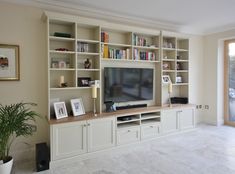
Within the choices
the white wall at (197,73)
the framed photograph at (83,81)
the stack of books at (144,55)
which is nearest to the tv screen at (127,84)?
the stack of books at (144,55)

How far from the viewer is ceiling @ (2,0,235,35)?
3.15m

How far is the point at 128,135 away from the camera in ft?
11.5

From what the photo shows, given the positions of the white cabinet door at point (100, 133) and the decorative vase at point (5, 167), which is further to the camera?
the white cabinet door at point (100, 133)

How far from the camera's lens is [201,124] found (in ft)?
17.1

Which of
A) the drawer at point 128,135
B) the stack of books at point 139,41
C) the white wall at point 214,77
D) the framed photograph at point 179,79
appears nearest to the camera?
the drawer at point 128,135

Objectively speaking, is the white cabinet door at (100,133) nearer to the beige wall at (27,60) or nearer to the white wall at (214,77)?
the beige wall at (27,60)

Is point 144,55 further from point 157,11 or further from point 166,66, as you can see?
point 157,11

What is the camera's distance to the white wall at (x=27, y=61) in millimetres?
2891

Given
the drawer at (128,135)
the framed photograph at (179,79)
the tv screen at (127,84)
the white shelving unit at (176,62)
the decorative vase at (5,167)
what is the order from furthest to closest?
1. the framed photograph at (179,79)
2. the white shelving unit at (176,62)
3. the tv screen at (127,84)
4. the drawer at (128,135)
5. the decorative vase at (5,167)

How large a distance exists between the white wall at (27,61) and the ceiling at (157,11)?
224mm

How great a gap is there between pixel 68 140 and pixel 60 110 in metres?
0.52

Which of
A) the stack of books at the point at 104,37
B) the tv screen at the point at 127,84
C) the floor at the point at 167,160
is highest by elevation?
the stack of books at the point at 104,37

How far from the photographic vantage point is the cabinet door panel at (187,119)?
433cm

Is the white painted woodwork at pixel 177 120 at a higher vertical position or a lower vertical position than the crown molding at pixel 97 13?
lower
